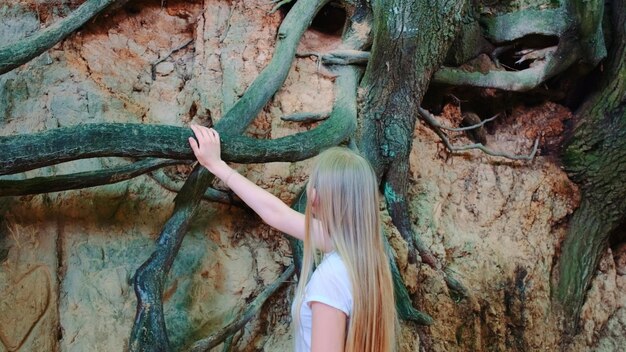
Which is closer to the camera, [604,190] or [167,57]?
[167,57]

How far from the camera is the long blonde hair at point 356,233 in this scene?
5.79 ft

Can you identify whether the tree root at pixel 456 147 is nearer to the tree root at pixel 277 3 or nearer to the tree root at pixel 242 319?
the tree root at pixel 277 3

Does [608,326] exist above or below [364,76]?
below

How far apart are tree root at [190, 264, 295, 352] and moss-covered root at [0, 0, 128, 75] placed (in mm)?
1516

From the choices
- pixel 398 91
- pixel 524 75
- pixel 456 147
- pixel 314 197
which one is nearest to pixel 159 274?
pixel 314 197

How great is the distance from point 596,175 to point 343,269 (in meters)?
2.86

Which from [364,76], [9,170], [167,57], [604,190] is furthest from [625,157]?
[9,170]

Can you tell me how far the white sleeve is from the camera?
1699 mm

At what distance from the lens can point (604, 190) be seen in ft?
13.0

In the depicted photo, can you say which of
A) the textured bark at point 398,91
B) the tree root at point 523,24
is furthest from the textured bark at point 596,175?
the textured bark at point 398,91

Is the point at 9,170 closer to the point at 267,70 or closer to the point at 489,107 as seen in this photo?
the point at 267,70

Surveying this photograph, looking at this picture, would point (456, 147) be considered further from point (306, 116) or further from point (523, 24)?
point (306, 116)

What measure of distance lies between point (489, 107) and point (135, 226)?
259 cm

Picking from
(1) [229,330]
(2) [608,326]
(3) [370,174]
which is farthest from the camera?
(2) [608,326]
